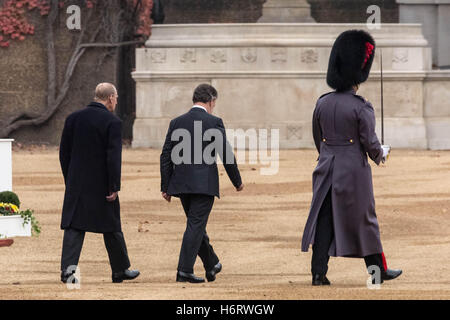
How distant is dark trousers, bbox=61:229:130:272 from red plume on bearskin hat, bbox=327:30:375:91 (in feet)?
6.74

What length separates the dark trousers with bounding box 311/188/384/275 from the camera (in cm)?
995

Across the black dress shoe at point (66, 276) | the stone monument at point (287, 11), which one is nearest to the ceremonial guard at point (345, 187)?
the black dress shoe at point (66, 276)

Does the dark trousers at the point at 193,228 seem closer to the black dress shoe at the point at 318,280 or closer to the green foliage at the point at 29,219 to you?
the black dress shoe at the point at 318,280

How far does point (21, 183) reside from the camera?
64.4 ft

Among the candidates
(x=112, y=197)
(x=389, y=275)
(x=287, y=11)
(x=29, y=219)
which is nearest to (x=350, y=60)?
(x=389, y=275)

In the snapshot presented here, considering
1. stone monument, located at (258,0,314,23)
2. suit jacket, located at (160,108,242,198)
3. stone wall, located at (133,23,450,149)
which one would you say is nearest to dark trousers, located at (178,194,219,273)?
suit jacket, located at (160,108,242,198)

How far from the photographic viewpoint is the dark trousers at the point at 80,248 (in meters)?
10.2

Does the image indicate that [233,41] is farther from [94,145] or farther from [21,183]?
[94,145]

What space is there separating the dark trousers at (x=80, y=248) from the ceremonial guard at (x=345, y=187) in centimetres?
145

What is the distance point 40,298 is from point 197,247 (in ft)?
6.52

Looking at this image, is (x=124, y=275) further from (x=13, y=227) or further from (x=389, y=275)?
(x=13, y=227)

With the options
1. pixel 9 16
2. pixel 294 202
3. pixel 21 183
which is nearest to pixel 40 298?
pixel 294 202

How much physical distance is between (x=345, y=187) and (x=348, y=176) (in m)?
0.08

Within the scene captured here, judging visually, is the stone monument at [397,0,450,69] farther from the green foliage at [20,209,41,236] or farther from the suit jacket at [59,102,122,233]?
the suit jacket at [59,102,122,233]
